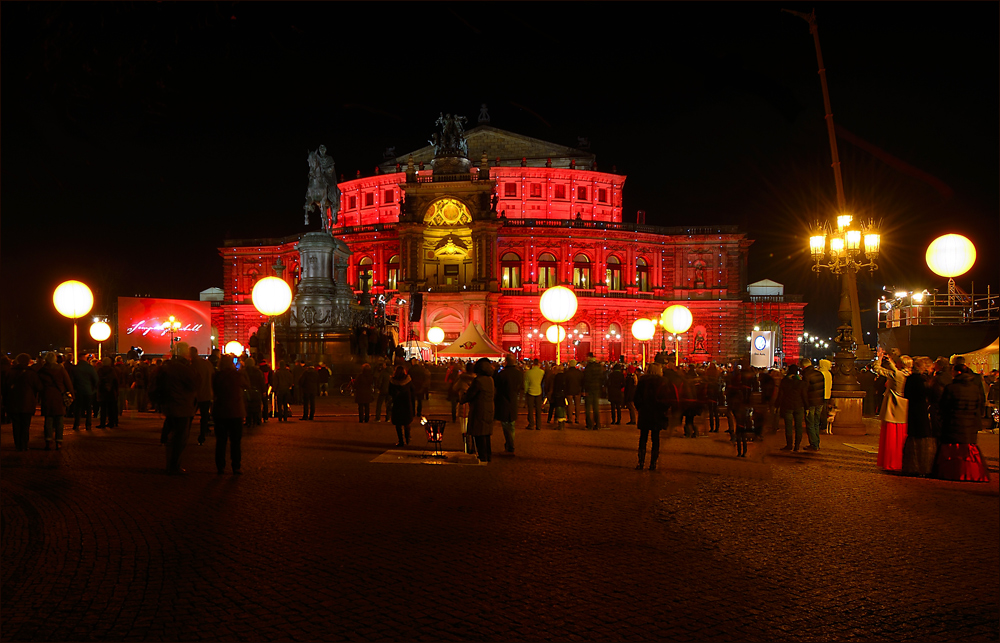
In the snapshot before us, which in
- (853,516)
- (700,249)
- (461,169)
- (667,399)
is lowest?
(853,516)

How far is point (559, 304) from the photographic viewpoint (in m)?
16.9

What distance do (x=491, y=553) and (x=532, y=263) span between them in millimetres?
55765

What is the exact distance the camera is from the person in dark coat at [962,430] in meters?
10.6

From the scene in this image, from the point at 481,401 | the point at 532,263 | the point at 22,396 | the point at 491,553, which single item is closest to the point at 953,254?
the point at 481,401

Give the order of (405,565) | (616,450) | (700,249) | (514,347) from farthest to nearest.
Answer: (700,249) → (514,347) → (616,450) → (405,565)

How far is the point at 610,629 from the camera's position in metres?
4.91

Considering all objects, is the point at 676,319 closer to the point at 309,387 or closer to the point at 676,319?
the point at 676,319

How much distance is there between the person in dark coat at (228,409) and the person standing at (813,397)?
32.6ft

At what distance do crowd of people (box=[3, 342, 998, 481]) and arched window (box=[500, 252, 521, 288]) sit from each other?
4216 centimetres

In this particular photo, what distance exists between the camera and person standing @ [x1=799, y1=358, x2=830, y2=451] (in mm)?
Answer: 14164

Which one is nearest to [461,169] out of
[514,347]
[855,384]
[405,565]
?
[514,347]

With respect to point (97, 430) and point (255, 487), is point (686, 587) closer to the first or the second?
point (255, 487)

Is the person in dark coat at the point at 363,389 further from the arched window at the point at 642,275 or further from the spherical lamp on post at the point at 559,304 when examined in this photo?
the arched window at the point at 642,275

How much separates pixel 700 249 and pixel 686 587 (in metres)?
61.8
